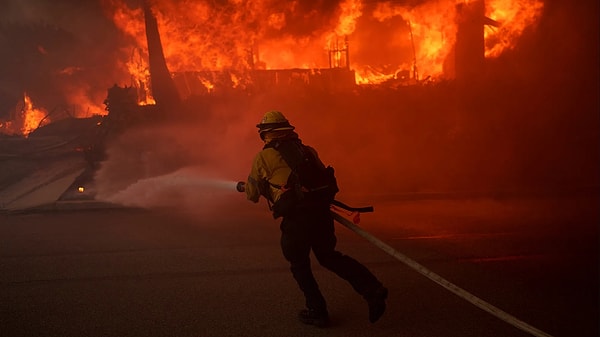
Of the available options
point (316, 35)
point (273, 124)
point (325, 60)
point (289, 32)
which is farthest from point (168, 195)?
point (325, 60)

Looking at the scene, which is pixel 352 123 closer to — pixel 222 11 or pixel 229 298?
pixel 222 11

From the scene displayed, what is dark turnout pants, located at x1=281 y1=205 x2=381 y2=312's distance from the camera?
350 cm

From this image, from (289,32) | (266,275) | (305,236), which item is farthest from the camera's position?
(289,32)

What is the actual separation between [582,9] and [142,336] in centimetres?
1463

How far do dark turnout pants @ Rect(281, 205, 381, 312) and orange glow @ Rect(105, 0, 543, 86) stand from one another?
13.0 metres

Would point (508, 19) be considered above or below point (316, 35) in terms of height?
below

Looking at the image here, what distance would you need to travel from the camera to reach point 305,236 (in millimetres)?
3502

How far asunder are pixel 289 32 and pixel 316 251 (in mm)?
14089

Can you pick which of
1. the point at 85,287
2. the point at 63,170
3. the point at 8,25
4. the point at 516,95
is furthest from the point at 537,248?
the point at 8,25

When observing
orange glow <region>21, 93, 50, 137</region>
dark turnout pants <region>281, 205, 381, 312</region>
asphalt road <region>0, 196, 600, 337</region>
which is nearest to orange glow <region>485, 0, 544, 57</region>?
asphalt road <region>0, 196, 600, 337</region>

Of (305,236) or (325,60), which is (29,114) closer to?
(325,60)

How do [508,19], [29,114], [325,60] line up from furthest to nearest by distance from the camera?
1. [29,114]
2. [325,60]
3. [508,19]

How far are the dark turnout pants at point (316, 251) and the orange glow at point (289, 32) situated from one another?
42.5 ft

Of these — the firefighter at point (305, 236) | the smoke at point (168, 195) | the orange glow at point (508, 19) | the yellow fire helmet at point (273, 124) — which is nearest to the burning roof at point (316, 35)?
the orange glow at point (508, 19)
